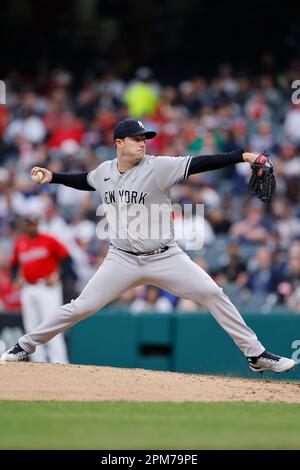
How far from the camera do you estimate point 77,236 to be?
592 inches

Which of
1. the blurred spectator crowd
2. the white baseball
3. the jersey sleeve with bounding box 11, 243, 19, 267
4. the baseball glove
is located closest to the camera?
the baseball glove

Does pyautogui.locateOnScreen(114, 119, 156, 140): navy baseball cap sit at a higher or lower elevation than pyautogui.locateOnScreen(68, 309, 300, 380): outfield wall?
higher

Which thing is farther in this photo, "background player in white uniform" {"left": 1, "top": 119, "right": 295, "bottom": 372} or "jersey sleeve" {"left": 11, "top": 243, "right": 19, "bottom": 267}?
"jersey sleeve" {"left": 11, "top": 243, "right": 19, "bottom": 267}

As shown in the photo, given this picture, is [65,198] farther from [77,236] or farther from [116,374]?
[116,374]

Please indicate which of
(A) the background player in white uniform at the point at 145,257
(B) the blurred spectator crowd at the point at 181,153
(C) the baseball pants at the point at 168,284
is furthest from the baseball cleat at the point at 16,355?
(B) the blurred spectator crowd at the point at 181,153

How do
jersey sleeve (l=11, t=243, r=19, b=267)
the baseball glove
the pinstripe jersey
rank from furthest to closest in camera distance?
jersey sleeve (l=11, t=243, r=19, b=267)
the pinstripe jersey
the baseball glove

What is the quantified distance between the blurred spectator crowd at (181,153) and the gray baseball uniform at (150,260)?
461 cm

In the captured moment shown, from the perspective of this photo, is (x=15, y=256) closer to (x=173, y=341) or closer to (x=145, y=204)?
(x=173, y=341)

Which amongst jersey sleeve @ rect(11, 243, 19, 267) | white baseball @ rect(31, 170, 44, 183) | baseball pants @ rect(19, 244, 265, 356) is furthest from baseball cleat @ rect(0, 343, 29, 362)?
jersey sleeve @ rect(11, 243, 19, 267)

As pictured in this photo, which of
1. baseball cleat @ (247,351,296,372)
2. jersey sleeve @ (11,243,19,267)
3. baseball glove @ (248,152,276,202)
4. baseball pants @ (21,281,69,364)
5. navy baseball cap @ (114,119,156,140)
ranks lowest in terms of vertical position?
baseball cleat @ (247,351,296,372)

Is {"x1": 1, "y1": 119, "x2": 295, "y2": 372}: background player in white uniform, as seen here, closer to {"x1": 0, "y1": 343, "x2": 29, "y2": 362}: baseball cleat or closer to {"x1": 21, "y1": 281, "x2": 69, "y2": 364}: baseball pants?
{"x1": 0, "y1": 343, "x2": 29, "y2": 362}: baseball cleat

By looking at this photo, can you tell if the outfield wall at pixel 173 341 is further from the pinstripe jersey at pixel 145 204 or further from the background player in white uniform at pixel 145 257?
the pinstripe jersey at pixel 145 204

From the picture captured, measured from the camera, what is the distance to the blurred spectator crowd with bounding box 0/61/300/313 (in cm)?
1330

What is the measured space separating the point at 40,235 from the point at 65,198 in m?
3.95
